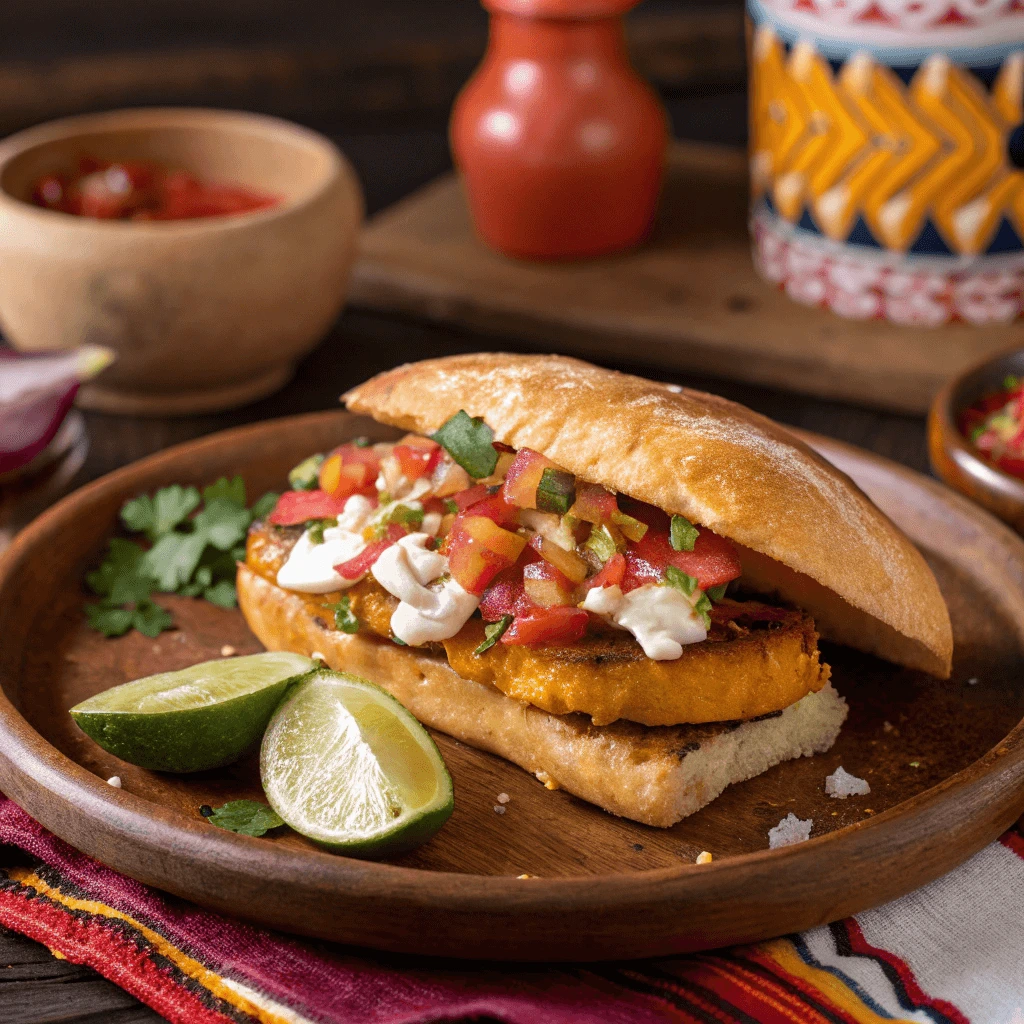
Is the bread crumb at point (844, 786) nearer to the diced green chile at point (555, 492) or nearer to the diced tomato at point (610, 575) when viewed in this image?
the diced tomato at point (610, 575)

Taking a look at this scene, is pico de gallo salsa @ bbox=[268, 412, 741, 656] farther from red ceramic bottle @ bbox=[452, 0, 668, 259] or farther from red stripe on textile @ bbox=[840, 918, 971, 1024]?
red ceramic bottle @ bbox=[452, 0, 668, 259]

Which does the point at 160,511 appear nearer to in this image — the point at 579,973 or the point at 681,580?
the point at 681,580

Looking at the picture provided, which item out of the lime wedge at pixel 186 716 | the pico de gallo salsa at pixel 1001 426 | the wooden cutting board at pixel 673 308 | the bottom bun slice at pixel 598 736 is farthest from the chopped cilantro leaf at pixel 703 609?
the wooden cutting board at pixel 673 308

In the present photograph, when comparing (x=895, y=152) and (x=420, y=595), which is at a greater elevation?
(x=895, y=152)

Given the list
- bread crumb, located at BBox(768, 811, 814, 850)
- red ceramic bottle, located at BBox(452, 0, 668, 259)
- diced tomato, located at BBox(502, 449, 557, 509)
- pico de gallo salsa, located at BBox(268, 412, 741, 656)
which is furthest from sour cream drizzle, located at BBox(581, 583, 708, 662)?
red ceramic bottle, located at BBox(452, 0, 668, 259)

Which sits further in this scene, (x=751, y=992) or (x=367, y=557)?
(x=367, y=557)

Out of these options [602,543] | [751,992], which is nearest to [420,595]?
[602,543]

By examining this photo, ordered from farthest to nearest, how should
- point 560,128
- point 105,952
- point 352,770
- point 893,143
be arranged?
point 560,128 → point 893,143 → point 352,770 → point 105,952

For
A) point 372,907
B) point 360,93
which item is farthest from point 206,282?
point 360,93
